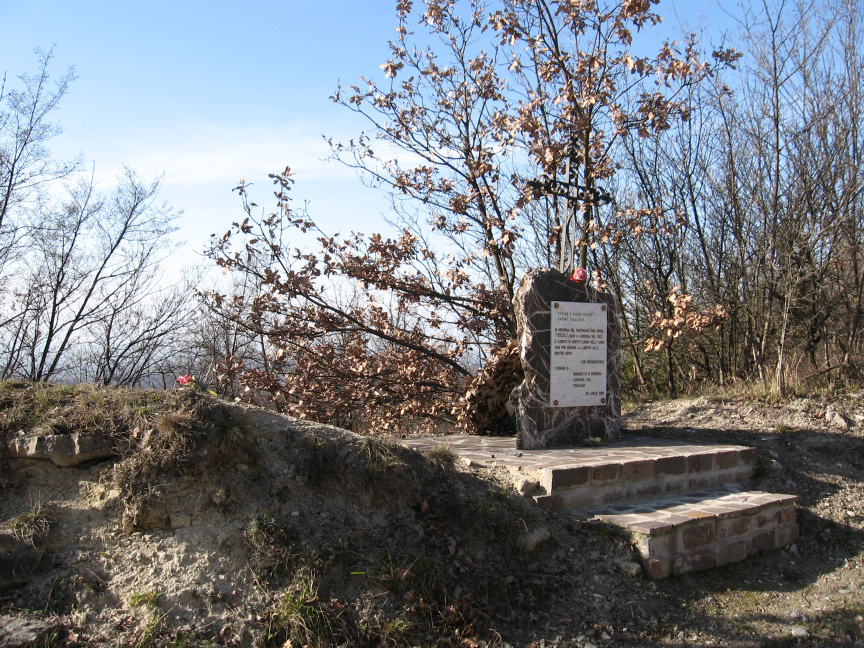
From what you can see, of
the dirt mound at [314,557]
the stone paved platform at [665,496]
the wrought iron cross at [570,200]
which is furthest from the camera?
the wrought iron cross at [570,200]

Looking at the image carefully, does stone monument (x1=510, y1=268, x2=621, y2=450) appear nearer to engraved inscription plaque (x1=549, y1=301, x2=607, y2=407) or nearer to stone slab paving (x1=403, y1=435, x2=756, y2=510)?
engraved inscription plaque (x1=549, y1=301, x2=607, y2=407)

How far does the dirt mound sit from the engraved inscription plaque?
181cm

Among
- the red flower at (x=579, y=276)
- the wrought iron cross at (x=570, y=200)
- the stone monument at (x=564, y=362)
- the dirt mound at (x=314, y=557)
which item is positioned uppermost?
the wrought iron cross at (x=570, y=200)

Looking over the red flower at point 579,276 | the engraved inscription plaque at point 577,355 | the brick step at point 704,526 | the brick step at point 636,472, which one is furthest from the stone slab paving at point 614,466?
the red flower at point 579,276

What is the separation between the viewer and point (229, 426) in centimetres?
386

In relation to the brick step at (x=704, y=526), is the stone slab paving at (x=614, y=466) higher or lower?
higher

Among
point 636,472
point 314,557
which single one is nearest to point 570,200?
point 636,472

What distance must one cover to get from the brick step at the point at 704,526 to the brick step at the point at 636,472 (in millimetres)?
116

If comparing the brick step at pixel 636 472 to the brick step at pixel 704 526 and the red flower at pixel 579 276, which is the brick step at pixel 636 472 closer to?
the brick step at pixel 704 526

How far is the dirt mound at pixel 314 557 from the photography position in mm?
3223

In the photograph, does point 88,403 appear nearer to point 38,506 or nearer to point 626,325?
point 38,506

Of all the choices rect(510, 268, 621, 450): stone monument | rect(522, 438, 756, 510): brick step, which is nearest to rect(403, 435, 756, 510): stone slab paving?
rect(522, 438, 756, 510): brick step

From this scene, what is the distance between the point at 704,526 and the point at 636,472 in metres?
0.66

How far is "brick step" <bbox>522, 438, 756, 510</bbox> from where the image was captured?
15.4ft
